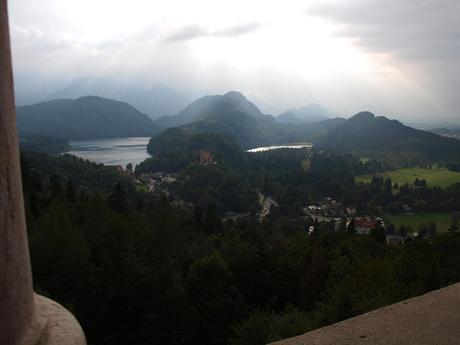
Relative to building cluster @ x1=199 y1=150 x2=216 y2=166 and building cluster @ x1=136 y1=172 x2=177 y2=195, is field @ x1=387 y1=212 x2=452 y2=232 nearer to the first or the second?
building cluster @ x1=136 y1=172 x2=177 y2=195

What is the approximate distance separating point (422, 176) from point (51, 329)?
414ft

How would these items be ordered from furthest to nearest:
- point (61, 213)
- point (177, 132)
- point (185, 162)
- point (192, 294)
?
point (177, 132)
point (185, 162)
point (61, 213)
point (192, 294)

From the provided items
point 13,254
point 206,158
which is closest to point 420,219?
point 206,158

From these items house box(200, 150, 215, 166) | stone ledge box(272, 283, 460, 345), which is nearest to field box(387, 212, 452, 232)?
house box(200, 150, 215, 166)

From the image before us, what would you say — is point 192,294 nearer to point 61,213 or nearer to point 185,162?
point 61,213

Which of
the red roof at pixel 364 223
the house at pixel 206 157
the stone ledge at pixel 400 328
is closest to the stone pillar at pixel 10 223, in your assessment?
the stone ledge at pixel 400 328

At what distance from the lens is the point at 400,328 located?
191 inches

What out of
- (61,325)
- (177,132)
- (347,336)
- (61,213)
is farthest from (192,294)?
(177,132)

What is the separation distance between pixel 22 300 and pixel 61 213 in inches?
677

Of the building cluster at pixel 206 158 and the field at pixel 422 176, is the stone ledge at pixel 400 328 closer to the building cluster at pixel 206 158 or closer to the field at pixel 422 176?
the field at pixel 422 176

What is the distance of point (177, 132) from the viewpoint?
16638 centimetres

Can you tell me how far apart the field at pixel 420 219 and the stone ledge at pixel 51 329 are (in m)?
72.4

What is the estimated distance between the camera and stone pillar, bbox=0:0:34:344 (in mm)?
1575

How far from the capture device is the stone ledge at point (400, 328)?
15.1 feet
